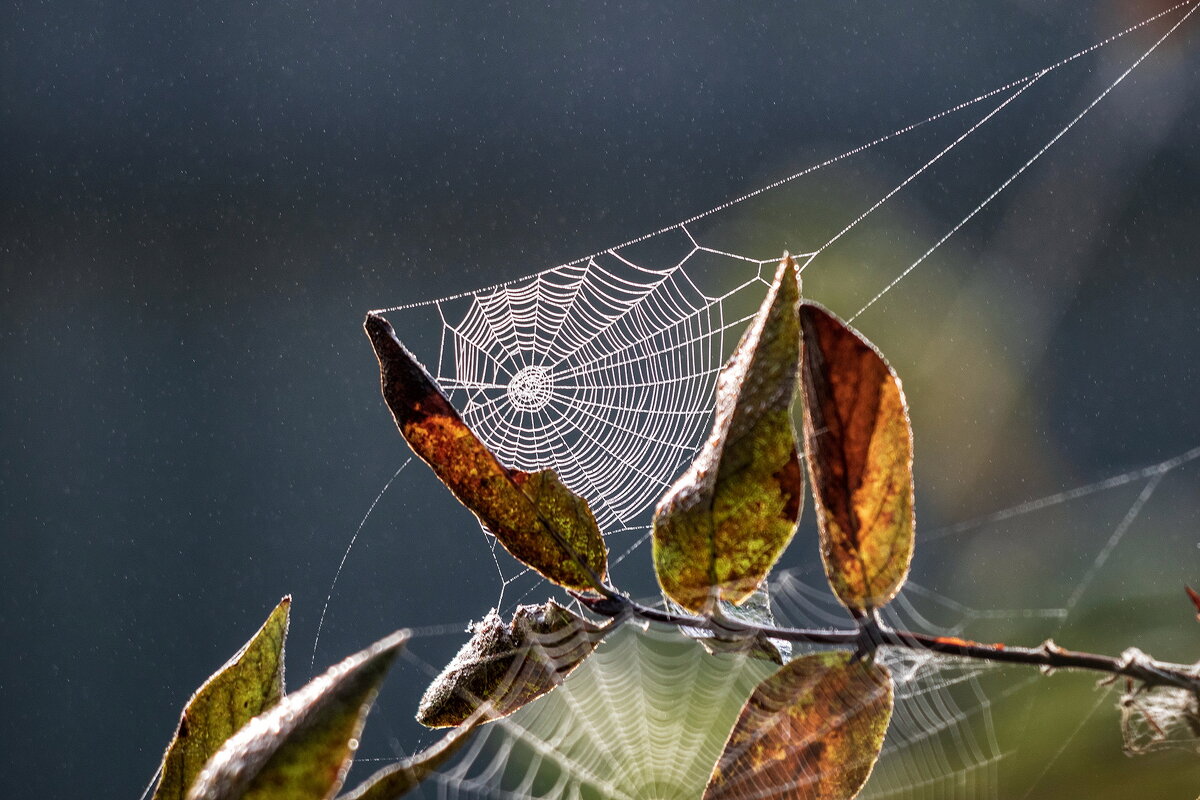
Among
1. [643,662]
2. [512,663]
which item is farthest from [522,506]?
[643,662]

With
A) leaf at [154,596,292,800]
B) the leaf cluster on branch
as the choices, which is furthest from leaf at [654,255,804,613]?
leaf at [154,596,292,800]

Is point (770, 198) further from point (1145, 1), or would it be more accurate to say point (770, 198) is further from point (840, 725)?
point (840, 725)

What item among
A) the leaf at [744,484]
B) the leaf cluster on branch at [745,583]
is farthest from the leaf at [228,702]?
the leaf at [744,484]

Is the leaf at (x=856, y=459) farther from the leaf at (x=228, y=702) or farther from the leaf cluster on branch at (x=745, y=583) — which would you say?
the leaf at (x=228, y=702)

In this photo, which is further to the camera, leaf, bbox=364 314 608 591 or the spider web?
the spider web

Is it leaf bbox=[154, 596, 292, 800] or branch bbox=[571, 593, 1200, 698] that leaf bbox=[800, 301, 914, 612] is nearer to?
branch bbox=[571, 593, 1200, 698]

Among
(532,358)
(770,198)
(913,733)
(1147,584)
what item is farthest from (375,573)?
(913,733)
